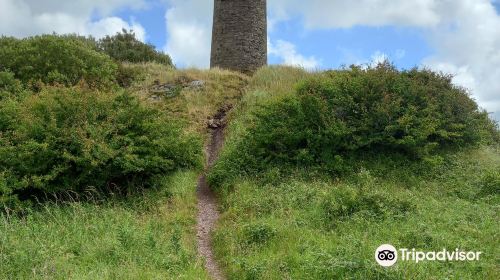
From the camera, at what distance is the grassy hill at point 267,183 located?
22.2 ft

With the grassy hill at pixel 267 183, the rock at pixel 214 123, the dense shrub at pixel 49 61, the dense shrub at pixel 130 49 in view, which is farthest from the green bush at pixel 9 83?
the dense shrub at pixel 130 49

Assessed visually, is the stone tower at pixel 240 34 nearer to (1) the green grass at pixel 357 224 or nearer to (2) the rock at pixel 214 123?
(2) the rock at pixel 214 123

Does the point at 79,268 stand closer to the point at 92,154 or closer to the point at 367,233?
the point at 92,154

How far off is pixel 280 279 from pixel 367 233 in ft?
5.80

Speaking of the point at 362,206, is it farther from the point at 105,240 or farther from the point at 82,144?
the point at 82,144

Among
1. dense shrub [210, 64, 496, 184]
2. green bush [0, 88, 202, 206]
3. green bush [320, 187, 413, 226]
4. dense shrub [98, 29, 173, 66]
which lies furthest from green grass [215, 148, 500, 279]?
dense shrub [98, 29, 173, 66]

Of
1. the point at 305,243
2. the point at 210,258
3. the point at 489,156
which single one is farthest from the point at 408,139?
the point at 210,258

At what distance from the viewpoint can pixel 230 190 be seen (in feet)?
35.4

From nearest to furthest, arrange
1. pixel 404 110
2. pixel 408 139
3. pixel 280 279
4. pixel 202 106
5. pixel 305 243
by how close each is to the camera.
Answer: pixel 280 279 → pixel 305 243 → pixel 408 139 → pixel 404 110 → pixel 202 106

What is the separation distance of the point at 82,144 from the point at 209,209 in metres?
2.95

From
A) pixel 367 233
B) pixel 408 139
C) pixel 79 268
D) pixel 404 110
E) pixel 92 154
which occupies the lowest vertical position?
pixel 79 268

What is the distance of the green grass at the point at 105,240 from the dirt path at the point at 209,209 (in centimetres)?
19

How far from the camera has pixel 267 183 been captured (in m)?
10.6

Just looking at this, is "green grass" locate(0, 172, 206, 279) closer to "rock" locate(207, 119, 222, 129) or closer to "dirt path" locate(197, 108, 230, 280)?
"dirt path" locate(197, 108, 230, 280)
